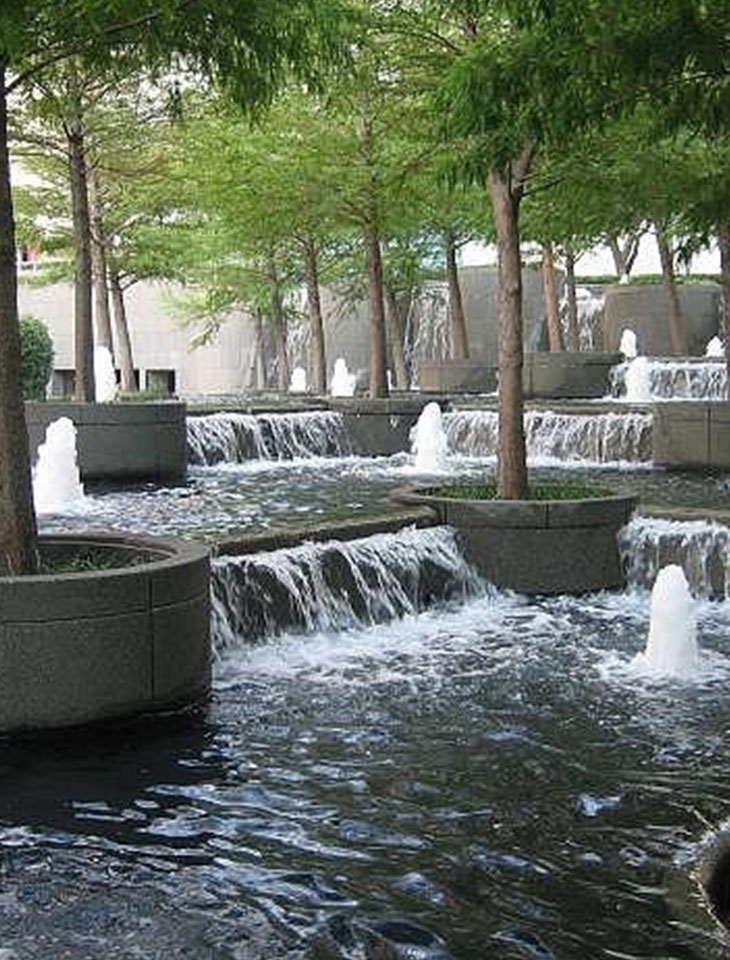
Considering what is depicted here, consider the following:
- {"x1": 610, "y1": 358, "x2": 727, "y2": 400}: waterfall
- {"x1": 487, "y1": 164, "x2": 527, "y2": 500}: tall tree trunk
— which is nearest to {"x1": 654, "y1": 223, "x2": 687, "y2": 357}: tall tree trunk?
{"x1": 610, "y1": 358, "x2": 727, "y2": 400}: waterfall

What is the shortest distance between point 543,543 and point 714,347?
→ 23.0 meters

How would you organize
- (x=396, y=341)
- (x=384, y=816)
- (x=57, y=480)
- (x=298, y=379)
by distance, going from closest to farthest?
(x=384, y=816) → (x=57, y=480) → (x=396, y=341) → (x=298, y=379)

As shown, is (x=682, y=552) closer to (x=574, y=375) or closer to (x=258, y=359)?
(x=574, y=375)

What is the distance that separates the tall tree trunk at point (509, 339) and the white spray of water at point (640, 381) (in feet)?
44.2

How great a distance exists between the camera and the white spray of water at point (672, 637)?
9.69 metres

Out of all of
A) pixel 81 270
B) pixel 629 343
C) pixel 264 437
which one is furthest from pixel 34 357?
pixel 629 343

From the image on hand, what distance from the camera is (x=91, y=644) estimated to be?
783 centimetres

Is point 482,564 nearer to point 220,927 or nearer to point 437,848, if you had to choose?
point 437,848

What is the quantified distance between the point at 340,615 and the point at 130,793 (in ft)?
13.9

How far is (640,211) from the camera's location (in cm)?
1523

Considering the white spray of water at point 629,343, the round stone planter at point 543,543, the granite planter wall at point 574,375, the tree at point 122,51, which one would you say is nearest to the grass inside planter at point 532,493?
the round stone planter at point 543,543

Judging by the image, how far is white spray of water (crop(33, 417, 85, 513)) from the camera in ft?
52.5

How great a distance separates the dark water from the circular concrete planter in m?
0.20

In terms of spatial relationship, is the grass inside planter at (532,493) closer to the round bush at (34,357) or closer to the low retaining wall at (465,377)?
the round bush at (34,357)
